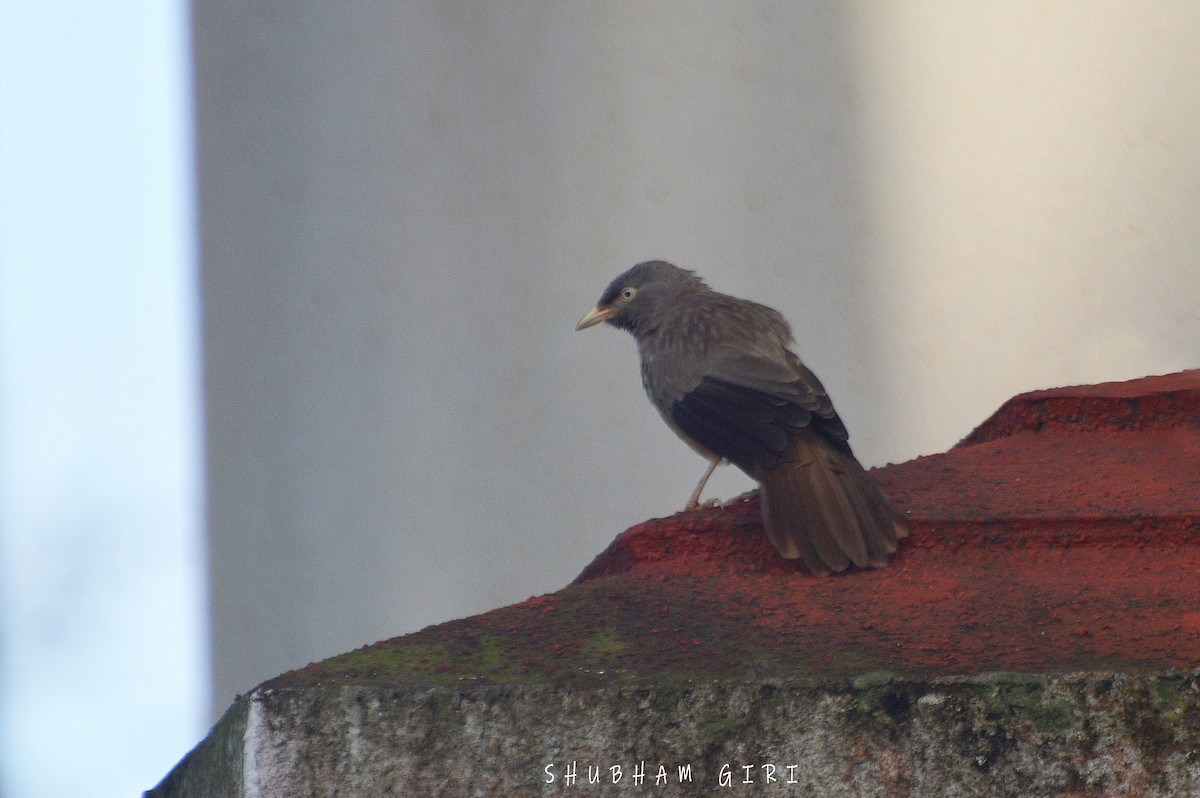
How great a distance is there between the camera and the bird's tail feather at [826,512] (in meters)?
3.09

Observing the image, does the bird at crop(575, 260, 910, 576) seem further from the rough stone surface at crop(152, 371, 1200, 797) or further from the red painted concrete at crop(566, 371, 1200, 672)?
the rough stone surface at crop(152, 371, 1200, 797)

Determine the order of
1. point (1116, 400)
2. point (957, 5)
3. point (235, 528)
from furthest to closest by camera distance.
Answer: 1. point (235, 528)
2. point (957, 5)
3. point (1116, 400)

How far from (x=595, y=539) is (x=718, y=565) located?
9.60ft

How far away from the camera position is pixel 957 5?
18.5 ft

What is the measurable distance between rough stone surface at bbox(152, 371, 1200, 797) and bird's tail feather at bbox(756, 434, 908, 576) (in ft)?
0.74

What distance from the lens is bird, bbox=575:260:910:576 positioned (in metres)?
3.14

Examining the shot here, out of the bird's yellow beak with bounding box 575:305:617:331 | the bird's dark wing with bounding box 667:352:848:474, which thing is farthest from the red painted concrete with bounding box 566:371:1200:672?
the bird's yellow beak with bounding box 575:305:617:331

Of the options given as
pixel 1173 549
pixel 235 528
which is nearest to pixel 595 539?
pixel 235 528

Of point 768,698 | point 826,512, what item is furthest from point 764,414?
point 768,698

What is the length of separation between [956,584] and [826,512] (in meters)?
0.45

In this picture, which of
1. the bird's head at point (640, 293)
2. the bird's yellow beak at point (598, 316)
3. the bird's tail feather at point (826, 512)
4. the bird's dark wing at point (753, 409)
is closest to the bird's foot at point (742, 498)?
the bird's dark wing at point (753, 409)

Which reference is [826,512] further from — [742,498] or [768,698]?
[768,698]

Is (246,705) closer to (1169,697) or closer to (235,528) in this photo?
(1169,697)

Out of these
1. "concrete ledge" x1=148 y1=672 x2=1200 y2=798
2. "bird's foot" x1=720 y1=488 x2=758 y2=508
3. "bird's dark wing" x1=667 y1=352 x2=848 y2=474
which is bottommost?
"concrete ledge" x1=148 y1=672 x2=1200 y2=798
